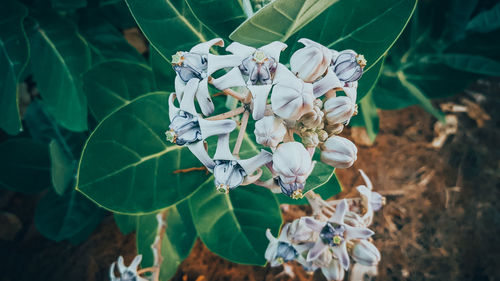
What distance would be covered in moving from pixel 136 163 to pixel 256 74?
595mm

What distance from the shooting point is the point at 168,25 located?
4.35 feet

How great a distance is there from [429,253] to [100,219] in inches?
72.4

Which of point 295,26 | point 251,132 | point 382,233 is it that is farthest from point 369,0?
point 382,233

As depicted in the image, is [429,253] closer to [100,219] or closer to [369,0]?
[369,0]

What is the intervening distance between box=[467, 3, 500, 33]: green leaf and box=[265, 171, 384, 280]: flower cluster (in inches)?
51.3

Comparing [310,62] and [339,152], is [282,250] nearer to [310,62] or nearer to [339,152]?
[339,152]

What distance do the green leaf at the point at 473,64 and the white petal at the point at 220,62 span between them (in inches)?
61.3

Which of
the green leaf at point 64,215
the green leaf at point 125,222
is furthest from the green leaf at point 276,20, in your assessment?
the green leaf at point 64,215

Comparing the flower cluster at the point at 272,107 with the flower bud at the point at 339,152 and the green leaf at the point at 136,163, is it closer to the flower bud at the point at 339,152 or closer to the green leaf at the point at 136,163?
the flower bud at the point at 339,152

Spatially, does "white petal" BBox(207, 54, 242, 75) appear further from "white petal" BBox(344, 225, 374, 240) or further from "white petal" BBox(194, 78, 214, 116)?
"white petal" BBox(344, 225, 374, 240)

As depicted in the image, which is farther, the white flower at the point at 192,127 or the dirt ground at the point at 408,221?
the dirt ground at the point at 408,221

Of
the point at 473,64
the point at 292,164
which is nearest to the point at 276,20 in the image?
the point at 292,164

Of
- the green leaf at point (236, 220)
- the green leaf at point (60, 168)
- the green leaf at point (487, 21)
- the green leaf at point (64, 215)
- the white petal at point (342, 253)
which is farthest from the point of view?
the green leaf at point (487, 21)

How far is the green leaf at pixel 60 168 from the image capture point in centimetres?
168
